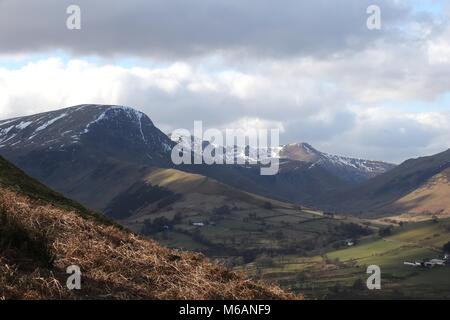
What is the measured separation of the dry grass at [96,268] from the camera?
12.3 meters

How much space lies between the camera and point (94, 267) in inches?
564

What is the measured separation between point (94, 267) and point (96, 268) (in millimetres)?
184

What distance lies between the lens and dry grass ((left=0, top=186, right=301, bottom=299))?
12.3 m

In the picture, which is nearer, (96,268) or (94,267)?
(96,268)

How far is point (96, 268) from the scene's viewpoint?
46.5ft

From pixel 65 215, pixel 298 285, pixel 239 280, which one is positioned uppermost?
pixel 65 215

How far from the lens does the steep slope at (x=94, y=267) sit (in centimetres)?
1232

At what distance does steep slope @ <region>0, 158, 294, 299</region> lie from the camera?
40.4ft
